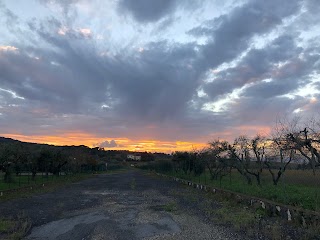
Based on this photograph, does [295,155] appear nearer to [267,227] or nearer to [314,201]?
[314,201]

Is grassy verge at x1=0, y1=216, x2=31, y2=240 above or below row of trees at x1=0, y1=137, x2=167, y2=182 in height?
below

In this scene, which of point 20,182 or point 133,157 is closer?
point 20,182

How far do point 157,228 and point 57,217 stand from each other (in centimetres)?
507

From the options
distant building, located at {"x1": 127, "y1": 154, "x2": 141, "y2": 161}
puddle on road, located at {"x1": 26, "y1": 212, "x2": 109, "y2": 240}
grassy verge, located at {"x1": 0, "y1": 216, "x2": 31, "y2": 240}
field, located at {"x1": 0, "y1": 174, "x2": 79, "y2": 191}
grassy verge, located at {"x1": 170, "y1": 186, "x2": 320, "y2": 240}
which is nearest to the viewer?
grassy verge, located at {"x1": 170, "y1": 186, "x2": 320, "y2": 240}

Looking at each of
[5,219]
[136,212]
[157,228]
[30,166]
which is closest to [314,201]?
[157,228]

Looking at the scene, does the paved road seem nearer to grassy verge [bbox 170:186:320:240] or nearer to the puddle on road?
the puddle on road

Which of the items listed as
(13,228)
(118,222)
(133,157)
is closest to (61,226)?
(13,228)

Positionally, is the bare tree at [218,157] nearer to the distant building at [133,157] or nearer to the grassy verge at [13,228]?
the grassy verge at [13,228]

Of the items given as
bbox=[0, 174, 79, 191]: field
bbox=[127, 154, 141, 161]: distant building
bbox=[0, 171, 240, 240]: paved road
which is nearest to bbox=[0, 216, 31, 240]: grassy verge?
bbox=[0, 171, 240, 240]: paved road

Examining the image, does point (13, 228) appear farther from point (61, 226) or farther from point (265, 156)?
point (265, 156)

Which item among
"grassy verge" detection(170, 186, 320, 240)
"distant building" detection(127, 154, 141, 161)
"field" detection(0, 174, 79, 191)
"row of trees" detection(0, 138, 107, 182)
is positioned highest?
"distant building" detection(127, 154, 141, 161)

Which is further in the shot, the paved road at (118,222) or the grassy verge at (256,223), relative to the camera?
the paved road at (118,222)

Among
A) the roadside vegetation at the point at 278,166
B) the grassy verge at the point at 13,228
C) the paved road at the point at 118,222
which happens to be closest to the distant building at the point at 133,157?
the roadside vegetation at the point at 278,166

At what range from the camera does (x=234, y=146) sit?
103 feet
